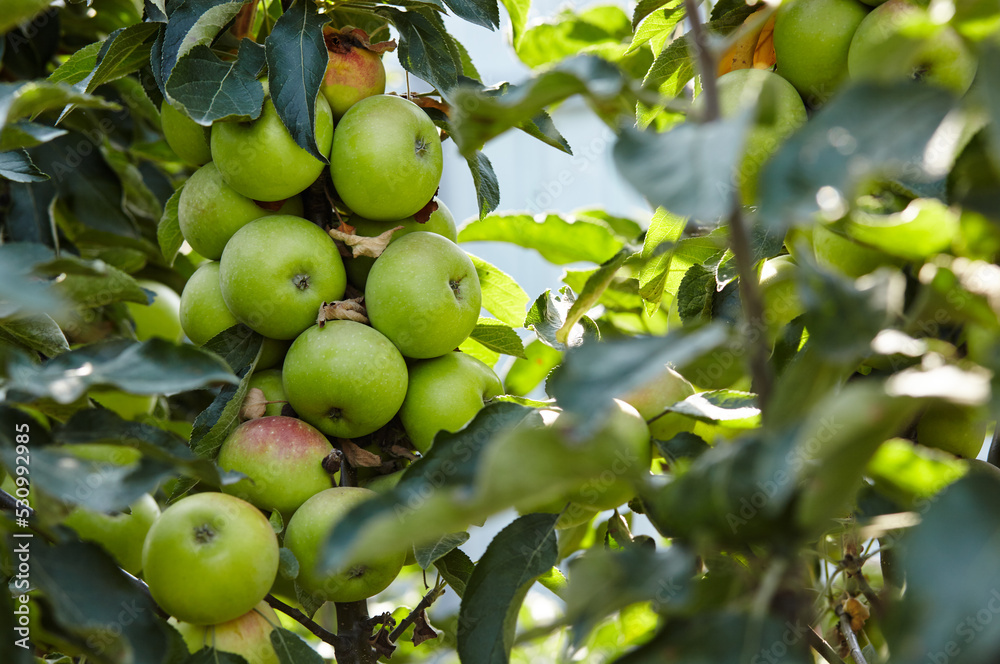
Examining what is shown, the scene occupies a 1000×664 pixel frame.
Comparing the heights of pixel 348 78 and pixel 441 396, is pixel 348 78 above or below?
above

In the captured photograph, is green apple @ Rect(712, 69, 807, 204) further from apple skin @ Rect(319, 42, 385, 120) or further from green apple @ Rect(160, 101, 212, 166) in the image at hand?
green apple @ Rect(160, 101, 212, 166)

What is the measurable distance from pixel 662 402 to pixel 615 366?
11.3 inches

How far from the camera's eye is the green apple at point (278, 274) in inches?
28.4

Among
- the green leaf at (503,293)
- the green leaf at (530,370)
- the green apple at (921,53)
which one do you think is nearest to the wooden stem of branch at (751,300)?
the green apple at (921,53)

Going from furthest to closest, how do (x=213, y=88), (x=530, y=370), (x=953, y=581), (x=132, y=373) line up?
(x=530, y=370) → (x=213, y=88) → (x=132, y=373) → (x=953, y=581)

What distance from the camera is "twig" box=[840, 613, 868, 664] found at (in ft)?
2.30

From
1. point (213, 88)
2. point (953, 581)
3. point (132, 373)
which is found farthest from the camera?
point (213, 88)

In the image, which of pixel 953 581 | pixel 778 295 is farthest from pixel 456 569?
pixel 953 581

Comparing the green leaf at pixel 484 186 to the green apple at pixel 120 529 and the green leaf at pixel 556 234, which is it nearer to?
the green leaf at pixel 556 234

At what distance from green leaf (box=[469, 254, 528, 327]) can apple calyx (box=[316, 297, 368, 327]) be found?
183 mm

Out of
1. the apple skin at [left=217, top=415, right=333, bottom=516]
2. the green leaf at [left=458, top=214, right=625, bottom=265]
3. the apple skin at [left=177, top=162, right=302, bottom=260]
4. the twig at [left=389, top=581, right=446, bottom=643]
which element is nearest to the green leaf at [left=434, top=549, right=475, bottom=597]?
the twig at [left=389, top=581, right=446, bottom=643]

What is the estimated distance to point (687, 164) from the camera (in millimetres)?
385

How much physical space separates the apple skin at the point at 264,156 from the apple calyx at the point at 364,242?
60 millimetres

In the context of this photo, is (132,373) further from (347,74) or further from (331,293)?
(347,74)
